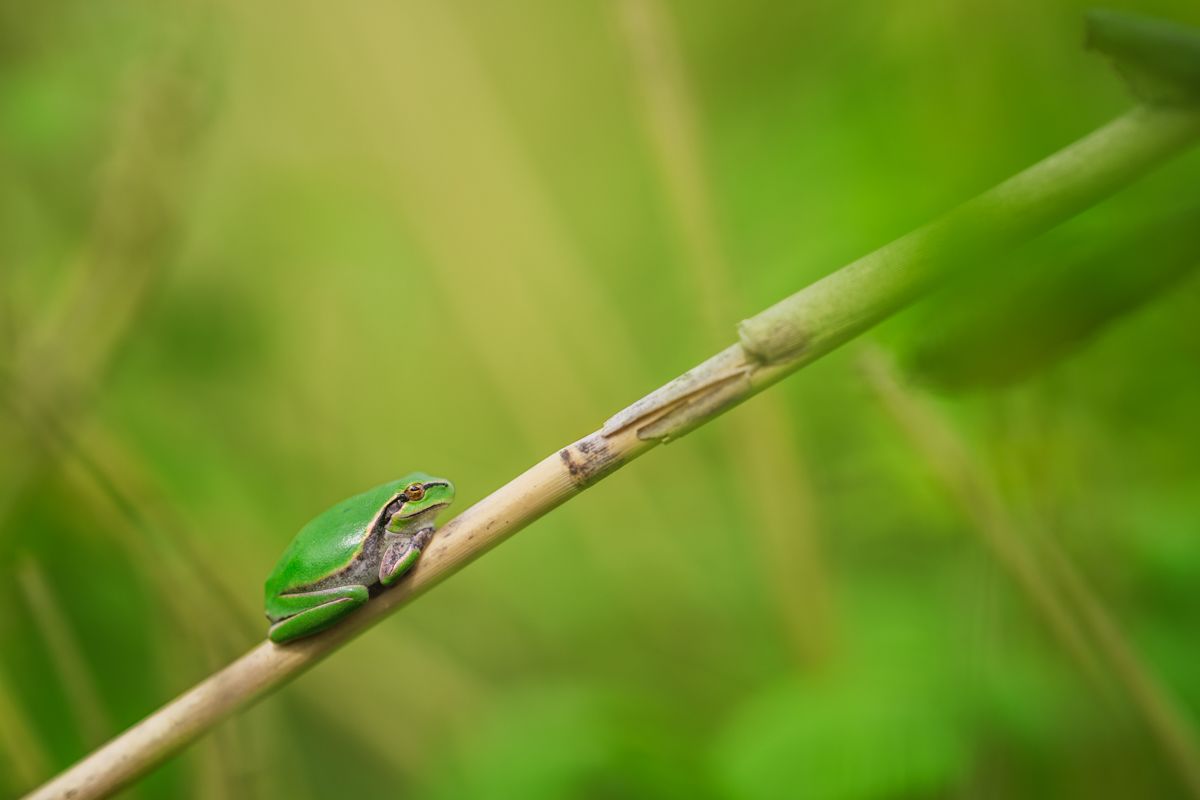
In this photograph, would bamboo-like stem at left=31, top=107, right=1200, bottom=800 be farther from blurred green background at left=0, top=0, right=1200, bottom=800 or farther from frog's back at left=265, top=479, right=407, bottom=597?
frog's back at left=265, top=479, right=407, bottom=597

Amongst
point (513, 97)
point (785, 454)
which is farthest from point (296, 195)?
point (785, 454)

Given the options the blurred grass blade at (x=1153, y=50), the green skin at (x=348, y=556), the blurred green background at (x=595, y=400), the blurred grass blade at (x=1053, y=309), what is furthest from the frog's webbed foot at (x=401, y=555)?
the blurred grass blade at (x=1153, y=50)

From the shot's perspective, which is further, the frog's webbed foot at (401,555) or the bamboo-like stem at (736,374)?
the frog's webbed foot at (401,555)

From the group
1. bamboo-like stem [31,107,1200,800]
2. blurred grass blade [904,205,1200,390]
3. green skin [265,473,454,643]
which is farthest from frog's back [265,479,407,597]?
blurred grass blade [904,205,1200,390]

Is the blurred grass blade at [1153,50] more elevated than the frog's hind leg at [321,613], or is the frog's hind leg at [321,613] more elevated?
the blurred grass blade at [1153,50]

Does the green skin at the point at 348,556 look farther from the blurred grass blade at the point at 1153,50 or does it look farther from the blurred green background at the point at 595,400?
the blurred grass blade at the point at 1153,50

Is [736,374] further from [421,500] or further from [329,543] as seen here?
[329,543]

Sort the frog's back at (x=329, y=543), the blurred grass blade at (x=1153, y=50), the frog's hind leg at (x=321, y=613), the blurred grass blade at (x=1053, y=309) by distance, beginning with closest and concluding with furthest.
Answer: the blurred grass blade at (x=1053, y=309), the blurred grass blade at (x=1153, y=50), the frog's hind leg at (x=321, y=613), the frog's back at (x=329, y=543)
